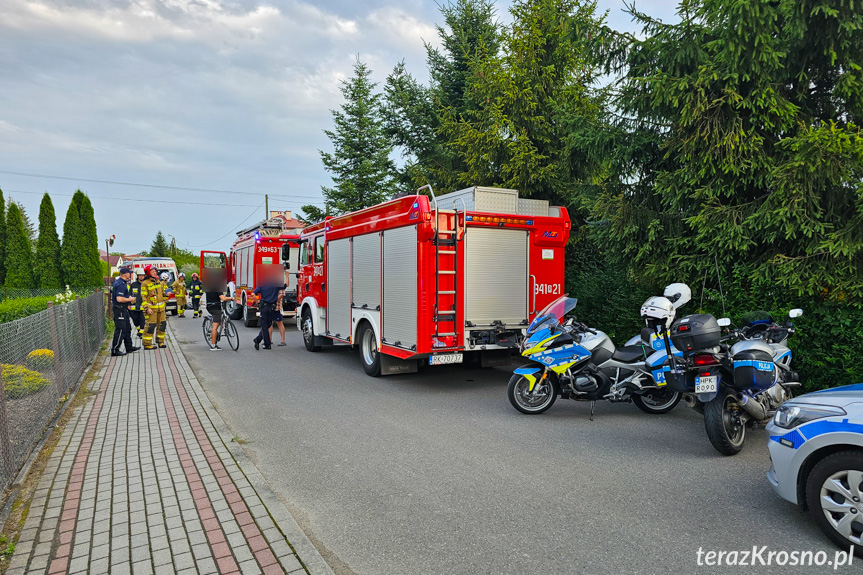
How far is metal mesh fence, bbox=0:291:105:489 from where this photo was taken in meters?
4.76

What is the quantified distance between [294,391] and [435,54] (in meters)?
14.2

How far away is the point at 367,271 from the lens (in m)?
9.84

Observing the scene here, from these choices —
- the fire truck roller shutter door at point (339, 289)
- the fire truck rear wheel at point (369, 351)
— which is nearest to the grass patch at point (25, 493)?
the fire truck rear wheel at point (369, 351)

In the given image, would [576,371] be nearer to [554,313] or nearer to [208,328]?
[554,313]

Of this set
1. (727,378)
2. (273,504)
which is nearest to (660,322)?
(727,378)

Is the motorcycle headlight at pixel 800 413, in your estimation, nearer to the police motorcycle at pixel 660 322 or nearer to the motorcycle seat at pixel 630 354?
the police motorcycle at pixel 660 322

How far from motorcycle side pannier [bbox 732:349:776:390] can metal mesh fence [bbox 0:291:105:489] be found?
6.23 metres

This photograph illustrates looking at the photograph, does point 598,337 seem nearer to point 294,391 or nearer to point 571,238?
point 294,391

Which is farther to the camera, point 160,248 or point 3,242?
point 160,248

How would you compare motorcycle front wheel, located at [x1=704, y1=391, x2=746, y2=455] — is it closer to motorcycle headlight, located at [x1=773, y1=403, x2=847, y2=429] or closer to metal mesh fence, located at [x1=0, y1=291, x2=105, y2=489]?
motorcycle headlight, located at [x1=773, y1=403, x2=847, y2=429]

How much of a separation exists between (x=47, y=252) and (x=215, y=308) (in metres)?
18.5

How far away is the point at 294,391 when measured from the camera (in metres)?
8.52

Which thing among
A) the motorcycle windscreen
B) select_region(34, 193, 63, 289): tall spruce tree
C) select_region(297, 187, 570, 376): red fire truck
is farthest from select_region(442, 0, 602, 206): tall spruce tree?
select_region(34, 193, 63, 289): tall spruce tree

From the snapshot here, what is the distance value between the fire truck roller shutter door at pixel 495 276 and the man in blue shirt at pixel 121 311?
7609 mm
